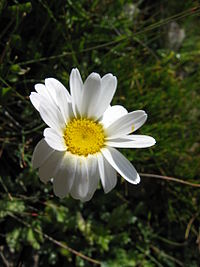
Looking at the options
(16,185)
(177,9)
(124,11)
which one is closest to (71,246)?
(16,185)

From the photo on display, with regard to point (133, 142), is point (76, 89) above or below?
above

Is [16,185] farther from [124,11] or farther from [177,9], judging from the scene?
[177,9]

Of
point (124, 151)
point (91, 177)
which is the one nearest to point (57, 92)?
point (91, 177)

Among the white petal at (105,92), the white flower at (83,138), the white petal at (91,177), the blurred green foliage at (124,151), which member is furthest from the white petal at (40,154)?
the blurred green foliage at (124,151)

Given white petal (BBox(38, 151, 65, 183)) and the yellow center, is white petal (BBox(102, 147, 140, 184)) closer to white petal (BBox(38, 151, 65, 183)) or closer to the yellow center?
the yellow center

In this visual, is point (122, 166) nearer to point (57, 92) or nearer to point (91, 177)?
point (91, 177)

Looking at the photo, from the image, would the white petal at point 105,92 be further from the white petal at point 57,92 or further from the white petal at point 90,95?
the white petal at point 57,92
